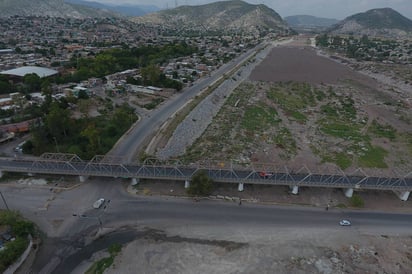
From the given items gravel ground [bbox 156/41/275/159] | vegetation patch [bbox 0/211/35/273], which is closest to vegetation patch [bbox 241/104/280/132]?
gravel ground [bbox 156/41/275/159]

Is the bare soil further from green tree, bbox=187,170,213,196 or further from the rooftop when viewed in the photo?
the rooftop

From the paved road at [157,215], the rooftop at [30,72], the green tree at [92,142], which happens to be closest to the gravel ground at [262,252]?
the paved road at [157,215]

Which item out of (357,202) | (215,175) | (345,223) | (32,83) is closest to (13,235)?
(215,175)

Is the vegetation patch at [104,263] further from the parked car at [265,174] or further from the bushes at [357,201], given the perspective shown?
the bushes at [357,201]

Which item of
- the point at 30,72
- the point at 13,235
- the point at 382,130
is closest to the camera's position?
the point at 13,235

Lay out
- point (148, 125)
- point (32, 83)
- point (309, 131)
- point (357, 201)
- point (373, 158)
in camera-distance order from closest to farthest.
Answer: point (357, 201) → point (373, 158) → point (148, 125) → point (309, 131) → point (32, 83)

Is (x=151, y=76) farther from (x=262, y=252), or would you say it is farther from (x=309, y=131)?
(x=262, y=252)

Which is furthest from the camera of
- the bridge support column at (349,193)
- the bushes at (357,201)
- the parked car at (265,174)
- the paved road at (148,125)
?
the paved road at (148,125)
